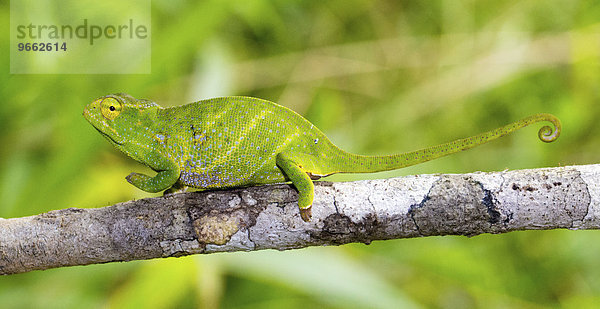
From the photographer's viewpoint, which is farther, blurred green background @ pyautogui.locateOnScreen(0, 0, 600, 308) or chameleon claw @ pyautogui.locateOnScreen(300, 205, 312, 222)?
blurred green background @ pyautogui.locateOnScreen(0, 0, 600, 308)

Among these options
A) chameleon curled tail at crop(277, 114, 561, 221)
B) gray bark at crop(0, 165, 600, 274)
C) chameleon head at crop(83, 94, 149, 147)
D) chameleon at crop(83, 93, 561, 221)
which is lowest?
gray bark at crop(0, 165, 600, 274)

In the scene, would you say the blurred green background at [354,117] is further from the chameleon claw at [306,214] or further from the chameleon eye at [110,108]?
the chameleon claw at [306,214]

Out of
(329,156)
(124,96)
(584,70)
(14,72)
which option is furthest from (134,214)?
(584,70)

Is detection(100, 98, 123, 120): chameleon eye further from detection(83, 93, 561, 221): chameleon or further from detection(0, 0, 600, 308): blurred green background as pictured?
detection(0, 0, 600, 308): blurred green background

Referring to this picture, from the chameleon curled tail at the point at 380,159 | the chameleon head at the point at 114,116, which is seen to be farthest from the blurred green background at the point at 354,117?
the chameleon curled tail at the point at 380,159

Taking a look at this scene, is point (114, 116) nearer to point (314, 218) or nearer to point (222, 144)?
point (222, 144)

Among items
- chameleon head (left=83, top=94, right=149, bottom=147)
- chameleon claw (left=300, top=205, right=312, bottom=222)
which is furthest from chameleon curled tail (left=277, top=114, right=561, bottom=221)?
chameleon head (left=83, top=94, right=149, bottom=147)

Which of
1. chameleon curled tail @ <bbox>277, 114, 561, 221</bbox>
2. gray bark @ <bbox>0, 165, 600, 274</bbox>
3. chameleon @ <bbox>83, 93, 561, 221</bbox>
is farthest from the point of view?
chameleon @ <bbox>83, 93, 561, 221</bbox>
